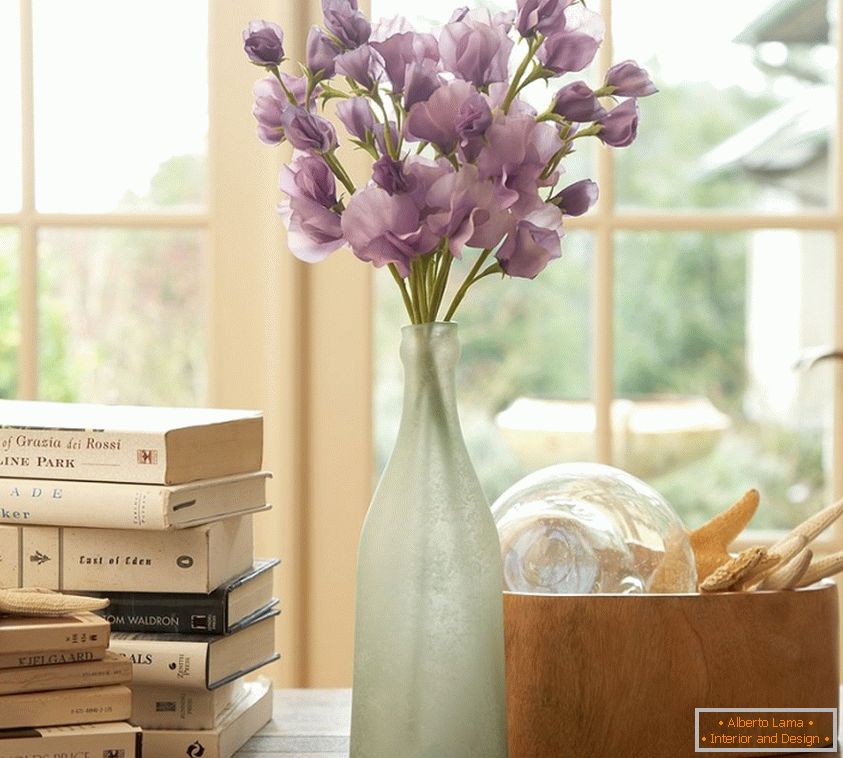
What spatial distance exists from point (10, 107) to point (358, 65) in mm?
1305

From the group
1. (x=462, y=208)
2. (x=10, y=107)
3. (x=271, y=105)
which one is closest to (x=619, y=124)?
(x=462, y=208)

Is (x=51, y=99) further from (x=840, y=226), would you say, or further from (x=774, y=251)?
(x=774, y=251)

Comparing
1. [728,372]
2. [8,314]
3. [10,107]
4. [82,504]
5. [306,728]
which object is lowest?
[306,728]

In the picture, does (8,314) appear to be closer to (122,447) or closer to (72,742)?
(122,447)

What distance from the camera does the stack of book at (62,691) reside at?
0.82 m

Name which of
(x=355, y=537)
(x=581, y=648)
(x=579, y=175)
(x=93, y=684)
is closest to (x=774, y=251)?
(x=579, y=175)

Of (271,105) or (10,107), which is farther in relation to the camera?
(10,107)

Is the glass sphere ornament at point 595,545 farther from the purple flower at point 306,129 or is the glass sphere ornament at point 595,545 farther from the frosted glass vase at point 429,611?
the purple flower at point 306,129

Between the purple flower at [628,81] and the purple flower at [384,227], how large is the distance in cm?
16

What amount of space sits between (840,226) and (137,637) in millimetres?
1331

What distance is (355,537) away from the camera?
187cm

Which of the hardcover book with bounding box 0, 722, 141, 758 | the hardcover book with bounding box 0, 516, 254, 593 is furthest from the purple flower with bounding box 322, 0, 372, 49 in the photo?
the hardcover book with bounding box 0, 722, 141, 758

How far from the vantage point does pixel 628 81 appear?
84 cm

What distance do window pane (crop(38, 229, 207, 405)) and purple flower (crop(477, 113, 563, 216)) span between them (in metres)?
1.65
